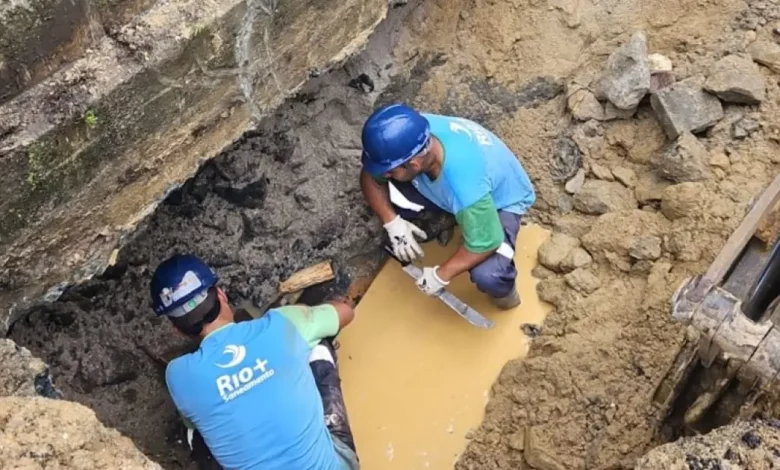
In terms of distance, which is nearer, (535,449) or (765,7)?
(535,449)

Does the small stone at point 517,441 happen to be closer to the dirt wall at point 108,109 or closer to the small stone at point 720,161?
the small stone at point 720,161

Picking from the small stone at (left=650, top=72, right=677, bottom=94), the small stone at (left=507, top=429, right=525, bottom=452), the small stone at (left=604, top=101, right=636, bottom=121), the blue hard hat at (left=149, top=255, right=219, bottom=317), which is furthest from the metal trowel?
the small stone at (left=650, top=72, right=677, bottom=94)

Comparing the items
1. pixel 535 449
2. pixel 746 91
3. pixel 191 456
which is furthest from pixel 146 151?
pixel 746 91

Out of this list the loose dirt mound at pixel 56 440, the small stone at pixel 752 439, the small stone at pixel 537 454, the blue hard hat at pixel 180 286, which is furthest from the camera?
the small stone at pixel 537 454

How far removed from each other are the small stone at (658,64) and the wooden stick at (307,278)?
5.10 feet

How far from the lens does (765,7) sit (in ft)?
11.6

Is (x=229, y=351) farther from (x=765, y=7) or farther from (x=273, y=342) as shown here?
(x=765, y=7)

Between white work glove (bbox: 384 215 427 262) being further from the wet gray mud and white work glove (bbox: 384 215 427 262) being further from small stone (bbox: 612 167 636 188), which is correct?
small stone (bbox: 612 167 636 188)

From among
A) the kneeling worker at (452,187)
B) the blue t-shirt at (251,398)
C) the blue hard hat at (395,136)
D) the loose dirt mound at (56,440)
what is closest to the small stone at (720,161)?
the kneeling worker at (452,187)

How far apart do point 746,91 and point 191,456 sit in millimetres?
2558

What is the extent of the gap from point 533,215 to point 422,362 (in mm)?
792

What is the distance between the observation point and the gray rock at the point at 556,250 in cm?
345

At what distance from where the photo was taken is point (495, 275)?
3.28 meters

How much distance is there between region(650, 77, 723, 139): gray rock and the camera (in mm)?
3385
